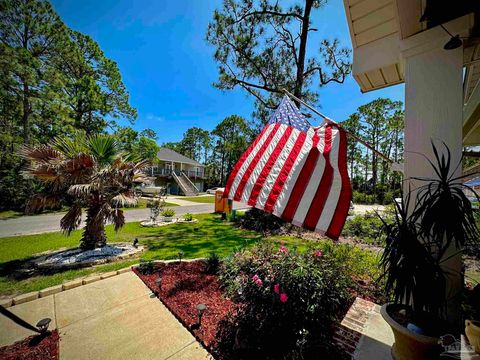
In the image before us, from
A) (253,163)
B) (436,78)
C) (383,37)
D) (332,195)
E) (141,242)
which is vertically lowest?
(141,242)

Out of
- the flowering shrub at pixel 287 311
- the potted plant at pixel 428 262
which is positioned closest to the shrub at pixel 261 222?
the flowering shrub at pixel 287 311

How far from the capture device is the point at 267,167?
2.97 meters

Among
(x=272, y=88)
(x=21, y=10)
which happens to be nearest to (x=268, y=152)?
(x=272, y=88)

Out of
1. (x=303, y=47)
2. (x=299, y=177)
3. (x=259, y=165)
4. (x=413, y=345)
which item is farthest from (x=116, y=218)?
(x=303, y=47)

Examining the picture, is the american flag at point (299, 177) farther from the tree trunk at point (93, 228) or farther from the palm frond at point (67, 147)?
the palm frond at point (67, 147)

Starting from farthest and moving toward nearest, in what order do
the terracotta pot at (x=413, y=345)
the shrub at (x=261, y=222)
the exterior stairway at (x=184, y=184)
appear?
the exterior stairway at (x=184, y=184)
the shrub at (x=261, y=222)
the terracotta pot at (x=413, y=345)

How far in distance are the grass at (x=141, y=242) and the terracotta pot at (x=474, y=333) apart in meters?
5.38

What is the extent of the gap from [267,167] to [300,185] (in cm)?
53

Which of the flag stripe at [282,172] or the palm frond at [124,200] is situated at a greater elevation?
the flag stripe at [282,172]

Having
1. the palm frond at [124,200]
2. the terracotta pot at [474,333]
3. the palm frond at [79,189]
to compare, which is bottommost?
the terracotta pot at [474,333]

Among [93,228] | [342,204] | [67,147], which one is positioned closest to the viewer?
[342,204]

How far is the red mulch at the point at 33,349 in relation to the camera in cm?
254

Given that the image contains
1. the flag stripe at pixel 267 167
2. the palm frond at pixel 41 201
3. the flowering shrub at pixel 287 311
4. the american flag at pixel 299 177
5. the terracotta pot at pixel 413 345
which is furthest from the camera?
the palm frond at pixel 41 201

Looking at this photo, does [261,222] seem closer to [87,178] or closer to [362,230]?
[362,230]
